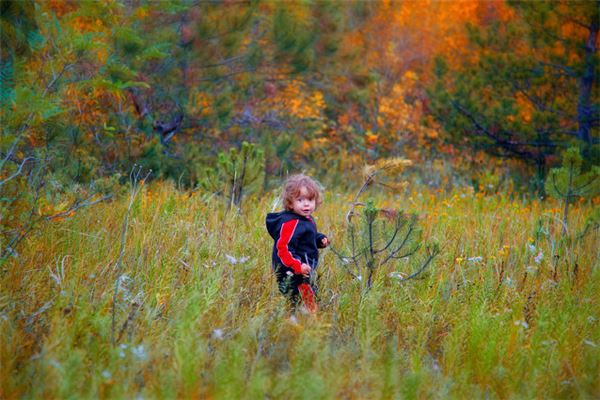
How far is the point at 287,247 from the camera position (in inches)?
142

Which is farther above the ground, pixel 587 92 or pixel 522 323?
pixel 522 323

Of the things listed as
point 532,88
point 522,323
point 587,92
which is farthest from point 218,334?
point 532,88

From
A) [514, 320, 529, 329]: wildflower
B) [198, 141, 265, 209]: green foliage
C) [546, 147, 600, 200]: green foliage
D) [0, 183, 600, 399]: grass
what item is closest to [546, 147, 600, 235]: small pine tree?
[546, 147, 600, 200]: green foliage

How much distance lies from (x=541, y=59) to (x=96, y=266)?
7.28 metres

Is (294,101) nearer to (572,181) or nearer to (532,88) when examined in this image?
(532,88)

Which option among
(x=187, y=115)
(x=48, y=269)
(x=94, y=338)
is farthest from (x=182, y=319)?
(x=187, y=115)

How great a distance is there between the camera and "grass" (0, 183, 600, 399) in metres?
2.68

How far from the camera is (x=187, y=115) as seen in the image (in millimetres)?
8258

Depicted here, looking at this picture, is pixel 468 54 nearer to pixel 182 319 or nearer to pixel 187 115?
pixel 187 115

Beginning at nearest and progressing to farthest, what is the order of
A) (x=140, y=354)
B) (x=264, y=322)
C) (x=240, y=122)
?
(x=140, y=354) < (x=264, y=322) < (x=240, y=122)

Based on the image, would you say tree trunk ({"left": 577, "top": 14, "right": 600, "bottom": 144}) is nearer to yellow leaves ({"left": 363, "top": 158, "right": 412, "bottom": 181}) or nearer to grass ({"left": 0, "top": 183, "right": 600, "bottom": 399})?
grass ({"left": 0, "top": 183, "right": 600, "bottom": 399})

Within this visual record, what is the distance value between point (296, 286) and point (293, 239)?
28 centimetres

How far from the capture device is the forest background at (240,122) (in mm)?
3883

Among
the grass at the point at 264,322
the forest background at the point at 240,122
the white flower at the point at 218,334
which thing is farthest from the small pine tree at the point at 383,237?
the white flower at the point at 218,334
